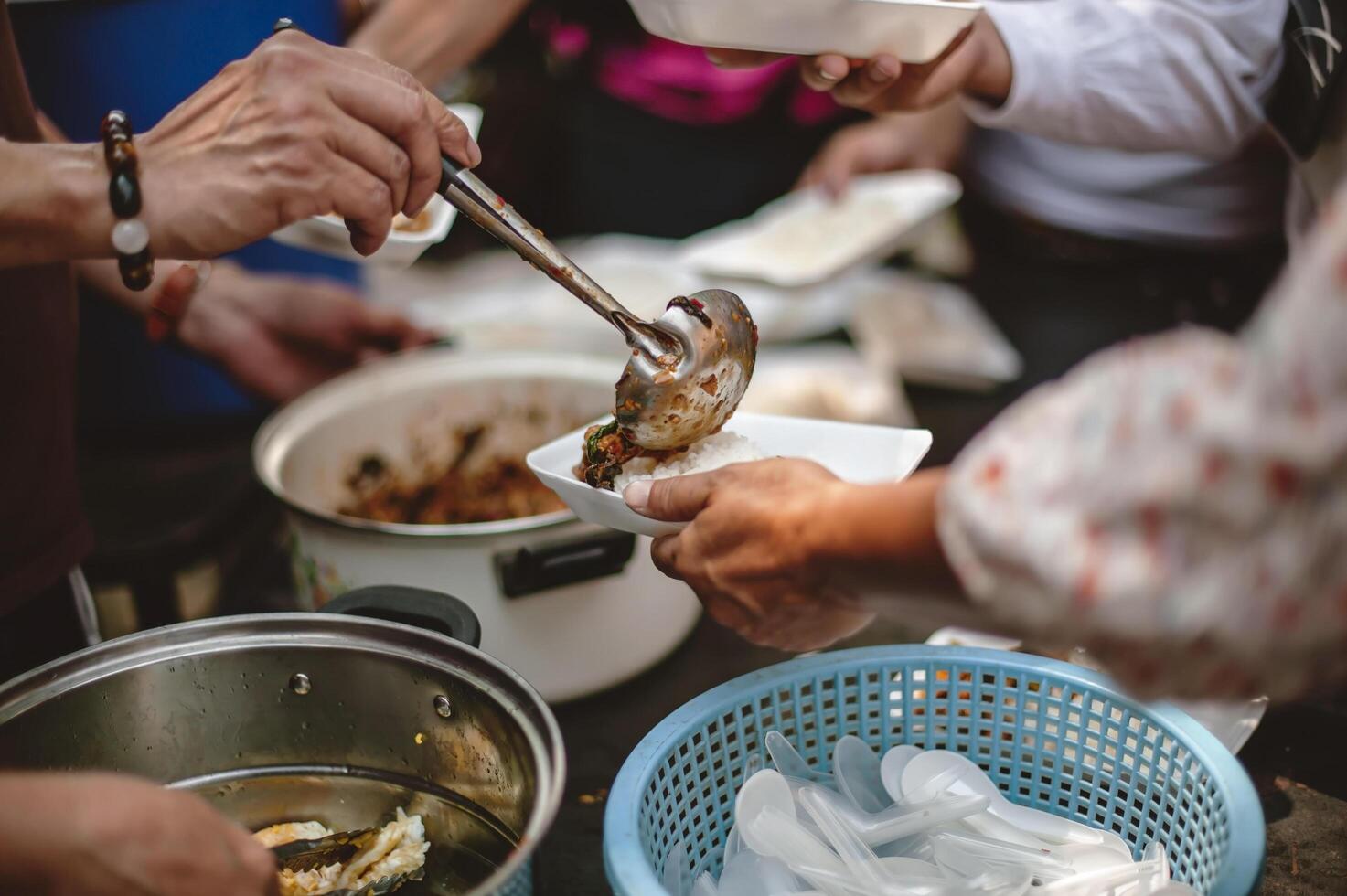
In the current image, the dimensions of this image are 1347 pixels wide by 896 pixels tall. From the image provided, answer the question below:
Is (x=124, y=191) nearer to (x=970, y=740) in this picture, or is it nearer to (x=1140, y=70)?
(x=970, y=740)

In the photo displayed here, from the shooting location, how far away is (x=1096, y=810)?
1.08m

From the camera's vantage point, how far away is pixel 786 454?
3.92 ft

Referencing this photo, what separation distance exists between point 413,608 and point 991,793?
0.59 meters

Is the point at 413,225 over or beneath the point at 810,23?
beneath

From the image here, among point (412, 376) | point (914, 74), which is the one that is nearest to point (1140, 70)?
point (914, 74)

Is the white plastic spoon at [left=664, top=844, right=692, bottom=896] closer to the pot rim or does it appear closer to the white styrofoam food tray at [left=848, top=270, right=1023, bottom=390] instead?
the pot rim

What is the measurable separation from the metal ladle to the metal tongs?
46 centimetres

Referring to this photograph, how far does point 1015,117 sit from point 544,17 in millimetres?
2779

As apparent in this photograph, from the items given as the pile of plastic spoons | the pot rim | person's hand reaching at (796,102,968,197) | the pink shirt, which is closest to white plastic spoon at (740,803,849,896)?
the pile of plastic spoons

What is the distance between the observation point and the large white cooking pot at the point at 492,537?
49.2 inches

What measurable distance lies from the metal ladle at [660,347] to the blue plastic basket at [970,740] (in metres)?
0.27

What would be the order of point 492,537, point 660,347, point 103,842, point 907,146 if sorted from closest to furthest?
1. point 103,842
2. point 660,347
3. point 492,537
4. point 907,146

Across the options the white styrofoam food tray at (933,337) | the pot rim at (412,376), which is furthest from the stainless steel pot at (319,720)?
the white styrofoam food tray at (933,337)

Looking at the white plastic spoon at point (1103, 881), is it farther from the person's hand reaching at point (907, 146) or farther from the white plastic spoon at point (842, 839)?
the person's hand reaching at point (907, 146)
